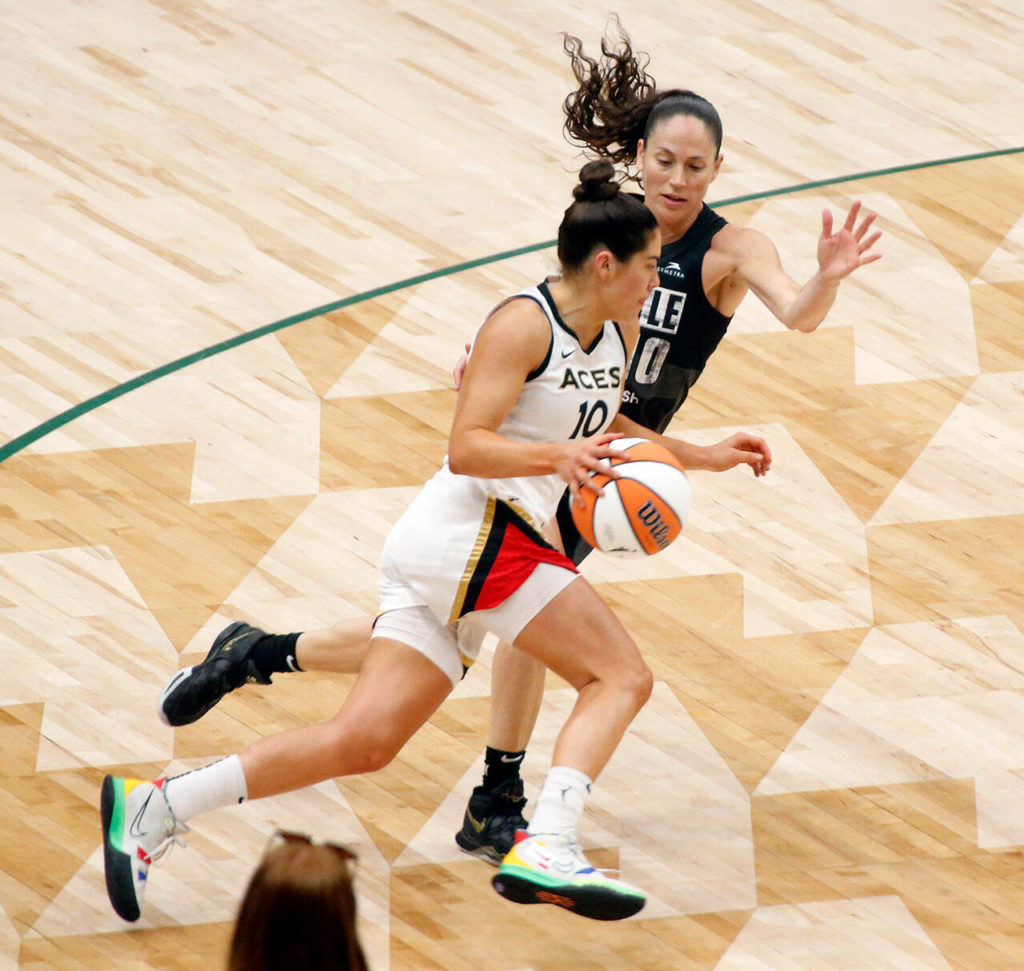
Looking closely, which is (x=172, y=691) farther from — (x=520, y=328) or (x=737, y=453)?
(x=737, y=453)

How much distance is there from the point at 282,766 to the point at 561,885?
52 centimetres

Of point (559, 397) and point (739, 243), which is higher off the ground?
point (739, 243)

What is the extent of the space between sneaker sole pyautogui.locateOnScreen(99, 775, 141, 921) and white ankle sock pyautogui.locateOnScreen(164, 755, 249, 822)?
0.10 m

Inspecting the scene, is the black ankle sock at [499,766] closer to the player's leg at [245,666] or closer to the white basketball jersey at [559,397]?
the player's leg at [245,666]

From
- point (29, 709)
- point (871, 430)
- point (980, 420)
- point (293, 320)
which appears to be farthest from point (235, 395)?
point (980, 420)

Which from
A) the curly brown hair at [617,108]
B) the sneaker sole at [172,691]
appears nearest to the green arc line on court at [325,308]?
the sneaker sole at [172,691]

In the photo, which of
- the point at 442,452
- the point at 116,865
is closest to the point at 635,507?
the point at 116,865

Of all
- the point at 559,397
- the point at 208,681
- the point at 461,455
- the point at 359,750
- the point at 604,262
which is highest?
the point at 604,262

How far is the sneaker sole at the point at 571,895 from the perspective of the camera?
2.73 metres

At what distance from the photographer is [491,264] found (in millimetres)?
5176

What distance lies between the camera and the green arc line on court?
4445 mm

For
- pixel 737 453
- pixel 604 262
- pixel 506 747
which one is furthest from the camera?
pixel 506 747

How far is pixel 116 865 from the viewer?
9.74ft

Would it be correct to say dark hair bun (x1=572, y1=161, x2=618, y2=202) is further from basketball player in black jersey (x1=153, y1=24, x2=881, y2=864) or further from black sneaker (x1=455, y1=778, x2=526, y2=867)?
black sneaker (x1=455, y1=778, x2=526, y2=867)
